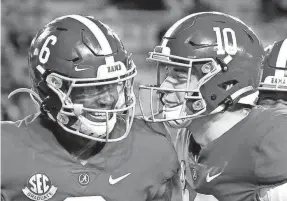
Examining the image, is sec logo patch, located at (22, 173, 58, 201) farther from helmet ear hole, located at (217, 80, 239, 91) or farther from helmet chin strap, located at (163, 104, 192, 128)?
helmet ear hole, located at (217, 80, 239, 91)

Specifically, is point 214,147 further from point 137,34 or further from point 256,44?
point 137,34

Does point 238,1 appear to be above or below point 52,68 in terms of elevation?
below

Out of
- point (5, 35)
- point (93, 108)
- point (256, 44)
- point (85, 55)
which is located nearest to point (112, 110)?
point (93, 108)

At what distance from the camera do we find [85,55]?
2.22m

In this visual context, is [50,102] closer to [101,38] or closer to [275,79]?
[101,38]

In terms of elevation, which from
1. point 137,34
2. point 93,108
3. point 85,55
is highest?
point 85,55

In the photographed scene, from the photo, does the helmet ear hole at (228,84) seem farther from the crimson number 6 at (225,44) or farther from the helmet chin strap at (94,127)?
the helmet chin strap at (94,127)

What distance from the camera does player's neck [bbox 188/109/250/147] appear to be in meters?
2.41

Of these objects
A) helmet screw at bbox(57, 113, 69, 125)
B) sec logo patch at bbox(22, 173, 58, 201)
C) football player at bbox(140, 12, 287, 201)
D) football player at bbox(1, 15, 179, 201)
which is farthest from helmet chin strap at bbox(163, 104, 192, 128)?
sec logo patch at bbox(22, 173, 58, 201)

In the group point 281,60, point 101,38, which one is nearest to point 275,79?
point 281,60

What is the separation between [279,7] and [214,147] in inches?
119

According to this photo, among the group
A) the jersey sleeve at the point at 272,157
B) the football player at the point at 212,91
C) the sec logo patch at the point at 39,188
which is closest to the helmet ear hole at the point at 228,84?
the football player at the point at 212,91

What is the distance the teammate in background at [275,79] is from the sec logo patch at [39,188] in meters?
0.99

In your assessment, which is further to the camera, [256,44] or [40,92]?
[256,44]
